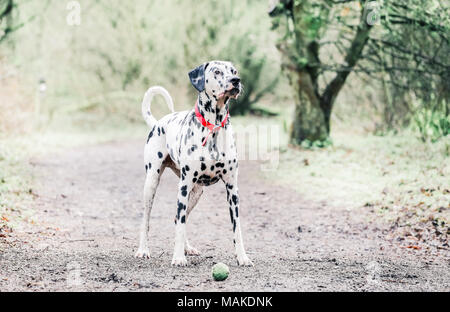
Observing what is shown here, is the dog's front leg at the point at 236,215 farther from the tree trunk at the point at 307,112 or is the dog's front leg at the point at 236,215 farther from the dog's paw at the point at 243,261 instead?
the tree trunk at the point at 307,112

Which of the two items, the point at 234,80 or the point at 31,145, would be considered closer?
the point at 234,80

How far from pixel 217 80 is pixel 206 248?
6.92 feet

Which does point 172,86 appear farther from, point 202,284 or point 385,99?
point 202,284

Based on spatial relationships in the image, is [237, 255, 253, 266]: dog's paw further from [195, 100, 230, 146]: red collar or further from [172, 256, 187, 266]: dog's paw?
[195, 100, 230, 146]: red collar

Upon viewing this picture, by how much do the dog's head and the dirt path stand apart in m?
1.57

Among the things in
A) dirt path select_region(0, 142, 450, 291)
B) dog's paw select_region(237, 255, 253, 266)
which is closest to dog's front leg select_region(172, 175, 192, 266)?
dirt path select_region(0, 142, 450, 291)

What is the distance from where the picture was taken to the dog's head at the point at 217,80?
4.67 metres

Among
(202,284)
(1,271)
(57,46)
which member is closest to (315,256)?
(202,284)

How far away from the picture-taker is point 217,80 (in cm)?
477

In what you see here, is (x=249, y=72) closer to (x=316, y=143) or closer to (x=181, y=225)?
(x=316, y=143)

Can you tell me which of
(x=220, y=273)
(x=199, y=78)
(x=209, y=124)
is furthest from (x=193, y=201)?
(x=199, y=78)

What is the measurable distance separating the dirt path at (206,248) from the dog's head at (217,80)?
5.15ft

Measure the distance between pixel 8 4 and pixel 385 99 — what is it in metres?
10.4

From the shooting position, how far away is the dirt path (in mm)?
4578
